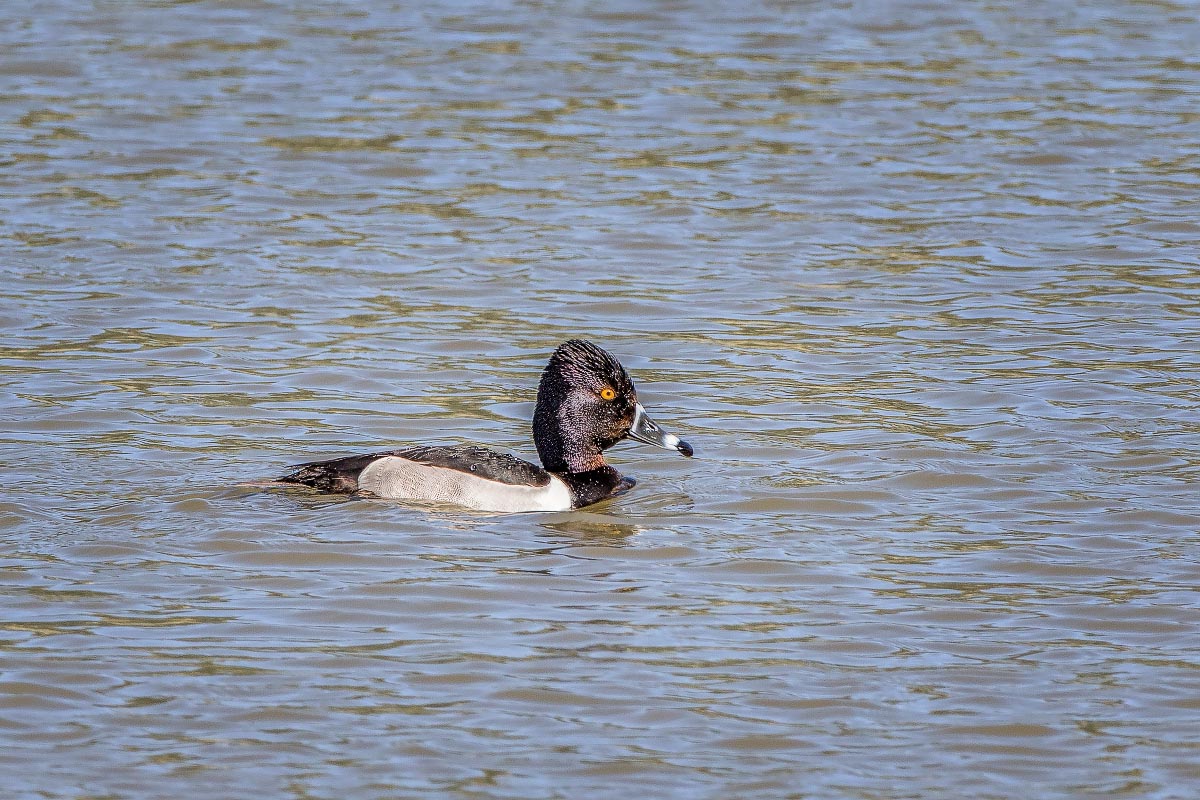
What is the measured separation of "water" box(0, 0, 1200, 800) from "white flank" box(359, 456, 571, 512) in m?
0.12

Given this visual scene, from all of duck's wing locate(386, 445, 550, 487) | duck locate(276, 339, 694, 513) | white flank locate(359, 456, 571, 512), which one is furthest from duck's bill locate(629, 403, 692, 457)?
white flank locate(359, 456, 571, 512)

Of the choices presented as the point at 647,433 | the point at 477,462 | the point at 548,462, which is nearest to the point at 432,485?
the point at 477,462

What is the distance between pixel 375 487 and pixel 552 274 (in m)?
5.00

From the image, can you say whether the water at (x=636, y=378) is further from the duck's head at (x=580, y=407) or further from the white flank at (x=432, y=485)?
the duck's head at (x=580, y=407)

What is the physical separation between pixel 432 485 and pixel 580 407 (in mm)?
1060

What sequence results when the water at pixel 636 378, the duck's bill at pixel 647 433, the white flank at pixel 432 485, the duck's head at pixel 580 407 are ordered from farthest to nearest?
the duck's bill at pixel 647 433, the duck's head at pixel 580 407, the white flank at pixel 432 485, the water at pixel 636 378

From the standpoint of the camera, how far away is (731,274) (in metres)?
13.8

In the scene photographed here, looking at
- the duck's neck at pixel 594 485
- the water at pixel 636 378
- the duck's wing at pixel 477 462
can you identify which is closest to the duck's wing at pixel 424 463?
the duck's wing at pixel 477 462

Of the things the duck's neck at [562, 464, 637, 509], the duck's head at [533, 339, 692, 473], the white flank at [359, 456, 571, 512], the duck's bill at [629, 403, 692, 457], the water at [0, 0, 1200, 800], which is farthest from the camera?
the duck's bill at [629, 403, 692, 457]

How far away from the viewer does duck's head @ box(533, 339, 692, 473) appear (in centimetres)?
967

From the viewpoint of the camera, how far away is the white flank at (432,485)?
8.99 meters

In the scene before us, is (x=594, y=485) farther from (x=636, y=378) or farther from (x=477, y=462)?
(x=636, y=378)

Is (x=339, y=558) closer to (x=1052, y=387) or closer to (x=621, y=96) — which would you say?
(x=1052, y=387)

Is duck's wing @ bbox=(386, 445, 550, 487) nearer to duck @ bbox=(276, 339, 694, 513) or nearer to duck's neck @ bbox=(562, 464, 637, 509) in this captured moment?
duck @ bbox=(276, 339, 694, 513)
